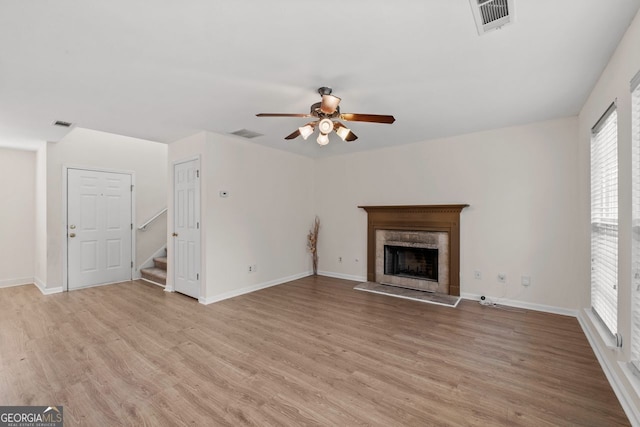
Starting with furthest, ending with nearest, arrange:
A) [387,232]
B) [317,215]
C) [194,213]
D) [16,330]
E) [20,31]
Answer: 1. [317,215]
2. [387,232]
3. [194,213]
4. [16,330]
5. [20,31]

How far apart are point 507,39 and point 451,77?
1.85 feet

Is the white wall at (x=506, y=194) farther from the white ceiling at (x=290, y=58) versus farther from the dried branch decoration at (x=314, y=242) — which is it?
the dried branch decoration at (x=314, y=242)

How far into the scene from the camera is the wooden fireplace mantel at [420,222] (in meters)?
4.41

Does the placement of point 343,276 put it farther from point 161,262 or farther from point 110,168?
point 110,168

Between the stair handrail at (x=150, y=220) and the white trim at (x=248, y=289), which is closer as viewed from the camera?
the white trim at (x=248, y=289)

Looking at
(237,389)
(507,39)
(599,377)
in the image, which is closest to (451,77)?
(507,39)

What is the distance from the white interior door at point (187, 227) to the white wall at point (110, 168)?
158cm

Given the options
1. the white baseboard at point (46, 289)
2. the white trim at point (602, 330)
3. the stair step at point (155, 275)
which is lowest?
the white baseboard at point (46, 289)

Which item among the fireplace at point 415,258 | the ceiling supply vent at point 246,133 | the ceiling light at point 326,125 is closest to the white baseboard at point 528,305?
the fireplace at point 415,258

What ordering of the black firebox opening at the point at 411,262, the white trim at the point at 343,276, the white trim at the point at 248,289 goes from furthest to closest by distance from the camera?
the white trim at the point at 343,276 < the black firebox opening at the point at 411,262 < the white trim at the point at 248,289

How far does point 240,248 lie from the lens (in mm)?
4641

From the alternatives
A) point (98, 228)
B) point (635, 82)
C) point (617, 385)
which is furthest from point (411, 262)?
point (98, 228)

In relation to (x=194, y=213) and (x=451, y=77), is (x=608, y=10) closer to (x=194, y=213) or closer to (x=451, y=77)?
(x=451, y=77)

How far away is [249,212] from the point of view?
4805mm
